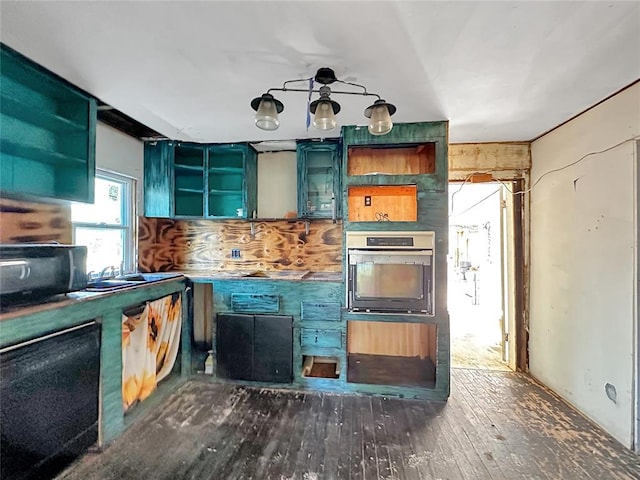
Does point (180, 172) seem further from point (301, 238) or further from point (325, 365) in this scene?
point (325, 365)

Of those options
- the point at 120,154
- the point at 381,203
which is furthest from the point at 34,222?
the point at 381,203

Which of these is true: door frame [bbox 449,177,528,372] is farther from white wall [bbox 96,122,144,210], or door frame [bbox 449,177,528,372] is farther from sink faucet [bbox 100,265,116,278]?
sink faucet [bbox 100,265,116,278]

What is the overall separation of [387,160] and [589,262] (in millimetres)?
1828

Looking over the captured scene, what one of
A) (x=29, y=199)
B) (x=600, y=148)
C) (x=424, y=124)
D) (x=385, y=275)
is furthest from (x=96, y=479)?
(x=600, y=148)

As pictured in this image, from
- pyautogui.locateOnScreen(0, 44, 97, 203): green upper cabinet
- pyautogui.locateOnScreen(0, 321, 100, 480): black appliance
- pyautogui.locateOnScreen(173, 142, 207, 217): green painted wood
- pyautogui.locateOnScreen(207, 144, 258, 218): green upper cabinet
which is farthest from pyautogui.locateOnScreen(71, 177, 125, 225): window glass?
pyautogui.locateOnScreen(0, 321, 100, 480): black appliance

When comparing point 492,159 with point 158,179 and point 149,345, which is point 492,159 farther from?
point 149,345

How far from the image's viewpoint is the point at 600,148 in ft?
7.34

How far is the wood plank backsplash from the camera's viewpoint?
11.1ft

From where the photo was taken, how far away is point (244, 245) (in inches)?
138

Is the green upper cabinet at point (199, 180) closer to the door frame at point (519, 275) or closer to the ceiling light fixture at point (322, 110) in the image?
the ceiling light fixture at point (322, 110)

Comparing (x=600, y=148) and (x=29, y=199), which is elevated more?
(x=600, y=148)

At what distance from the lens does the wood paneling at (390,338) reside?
10.3ft

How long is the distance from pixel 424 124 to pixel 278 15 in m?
1.65

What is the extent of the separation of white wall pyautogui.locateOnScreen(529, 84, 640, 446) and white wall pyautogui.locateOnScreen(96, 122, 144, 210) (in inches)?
156
